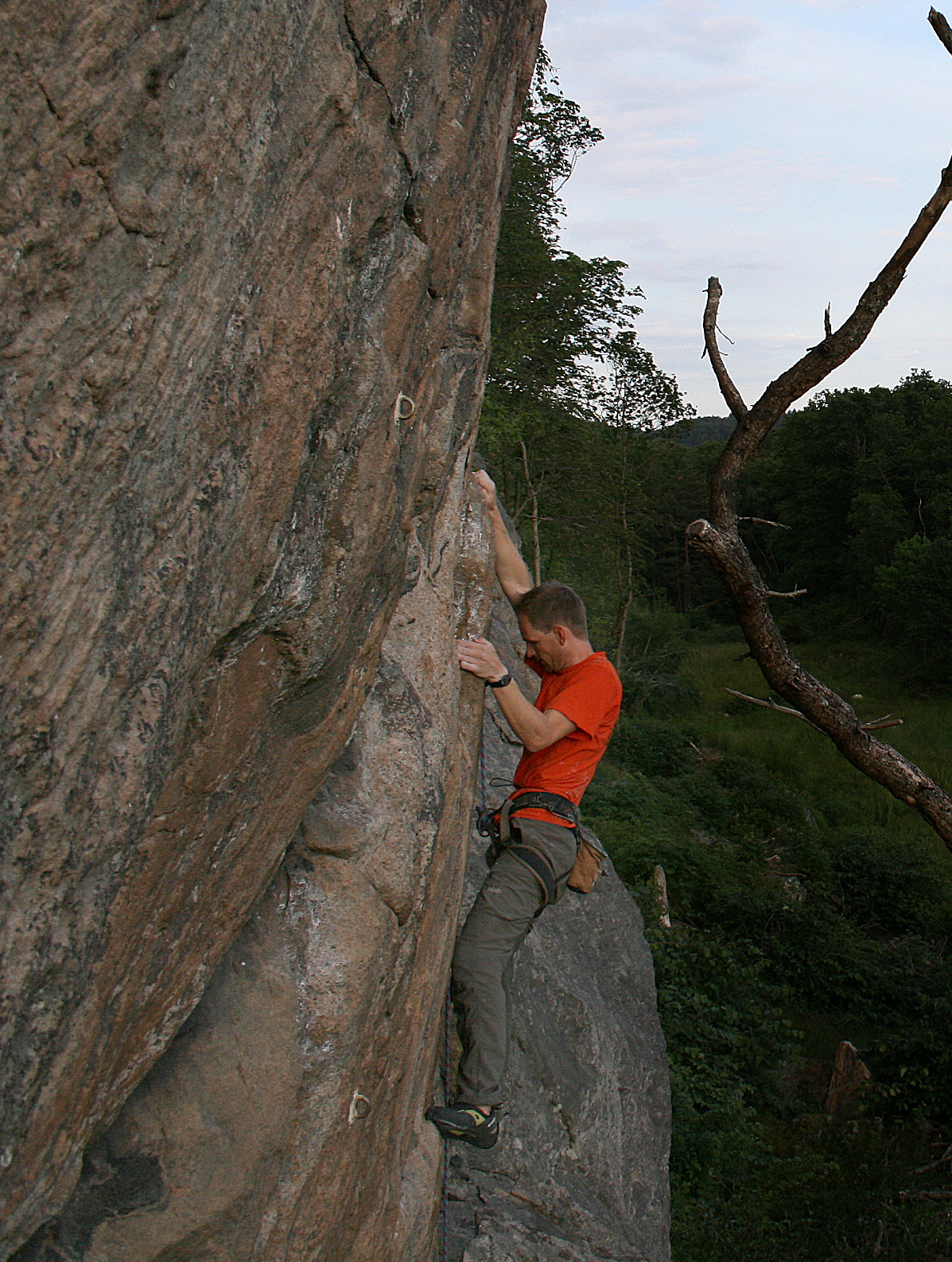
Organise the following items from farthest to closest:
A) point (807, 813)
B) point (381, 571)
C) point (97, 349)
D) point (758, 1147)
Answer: point (807, 813) → point (758, 1147) → point (381, 571) → point (97, 349)

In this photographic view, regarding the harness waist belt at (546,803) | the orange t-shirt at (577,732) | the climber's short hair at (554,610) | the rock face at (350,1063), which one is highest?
the climber's short hair at (554,610)

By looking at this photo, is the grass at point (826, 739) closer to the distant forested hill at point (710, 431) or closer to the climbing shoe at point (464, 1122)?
the climbing shoe at point (464, 1122)

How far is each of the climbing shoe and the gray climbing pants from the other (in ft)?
0.15

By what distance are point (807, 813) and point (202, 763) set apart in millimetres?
16507

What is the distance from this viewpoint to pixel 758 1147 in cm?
871

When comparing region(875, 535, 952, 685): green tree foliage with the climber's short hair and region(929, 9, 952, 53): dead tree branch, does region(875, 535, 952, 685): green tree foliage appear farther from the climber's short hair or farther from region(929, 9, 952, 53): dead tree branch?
the climber's short hair

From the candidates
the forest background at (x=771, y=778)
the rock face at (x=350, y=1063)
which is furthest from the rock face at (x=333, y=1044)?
the forest background at (x=771, y=778)

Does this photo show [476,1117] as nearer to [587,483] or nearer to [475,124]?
[475,124]

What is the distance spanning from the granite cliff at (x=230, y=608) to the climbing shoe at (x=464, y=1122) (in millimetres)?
91

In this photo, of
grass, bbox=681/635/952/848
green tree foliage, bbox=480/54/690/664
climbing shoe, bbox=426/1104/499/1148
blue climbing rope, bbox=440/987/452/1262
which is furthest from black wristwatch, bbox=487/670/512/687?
green tree foliage, bbox=480/54/690/664

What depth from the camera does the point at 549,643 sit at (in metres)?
4.54

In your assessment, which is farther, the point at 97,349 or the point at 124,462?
the point at 124,462

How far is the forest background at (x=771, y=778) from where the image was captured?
28.3 feet

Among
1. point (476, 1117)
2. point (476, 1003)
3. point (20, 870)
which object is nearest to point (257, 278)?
point (20, 870)
